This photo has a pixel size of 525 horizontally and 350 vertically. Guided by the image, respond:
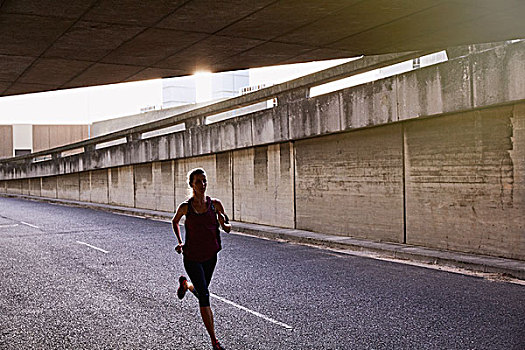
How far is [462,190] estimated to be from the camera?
10648 millimetres

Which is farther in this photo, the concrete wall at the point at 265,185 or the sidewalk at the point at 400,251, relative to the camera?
the concrete wall at the point at 265,185

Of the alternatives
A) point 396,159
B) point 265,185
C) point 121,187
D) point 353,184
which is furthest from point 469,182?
point 121,187

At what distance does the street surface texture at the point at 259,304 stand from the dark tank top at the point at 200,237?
3.18 ft

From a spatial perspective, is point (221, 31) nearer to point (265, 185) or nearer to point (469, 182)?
point (469, 182)

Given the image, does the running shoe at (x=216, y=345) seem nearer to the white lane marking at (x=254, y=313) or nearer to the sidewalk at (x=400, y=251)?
the white lane marking at (x=254, y=313)

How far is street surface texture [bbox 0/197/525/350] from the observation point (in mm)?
5824

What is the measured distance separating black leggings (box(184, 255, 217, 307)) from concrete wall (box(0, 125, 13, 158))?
194ft

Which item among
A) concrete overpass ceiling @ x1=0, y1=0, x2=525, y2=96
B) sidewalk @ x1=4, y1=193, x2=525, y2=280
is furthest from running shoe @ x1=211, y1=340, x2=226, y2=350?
sidewalk @ x1=4, y1=193, x2=525, y2=280

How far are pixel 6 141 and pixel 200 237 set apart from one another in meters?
59.3

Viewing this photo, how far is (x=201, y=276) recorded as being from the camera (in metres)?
5.57

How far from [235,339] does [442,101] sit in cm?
707

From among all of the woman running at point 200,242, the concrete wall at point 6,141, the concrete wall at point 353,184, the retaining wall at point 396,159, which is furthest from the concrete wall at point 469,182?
the concrete wall at point 6,141

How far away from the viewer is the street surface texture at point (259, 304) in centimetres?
582

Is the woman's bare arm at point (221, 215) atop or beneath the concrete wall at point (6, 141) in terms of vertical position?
beneath
